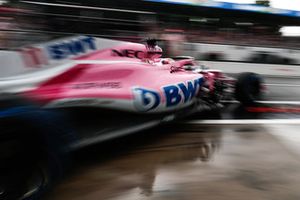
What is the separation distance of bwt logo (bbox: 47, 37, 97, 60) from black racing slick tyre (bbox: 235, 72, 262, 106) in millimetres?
3369

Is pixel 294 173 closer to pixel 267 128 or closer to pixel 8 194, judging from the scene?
pixel 267 128

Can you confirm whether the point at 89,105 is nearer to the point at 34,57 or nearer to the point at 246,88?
the point at 34,57

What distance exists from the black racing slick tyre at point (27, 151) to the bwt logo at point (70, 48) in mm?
934

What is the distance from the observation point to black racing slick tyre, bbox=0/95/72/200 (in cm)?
239

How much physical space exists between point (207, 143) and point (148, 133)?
2.46 ft

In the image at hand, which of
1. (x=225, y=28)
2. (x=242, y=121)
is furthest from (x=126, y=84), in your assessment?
(x=225, y=28)

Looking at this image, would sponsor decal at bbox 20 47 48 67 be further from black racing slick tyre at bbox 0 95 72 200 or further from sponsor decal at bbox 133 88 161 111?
sponsor decal at bbox 133 88 161 111

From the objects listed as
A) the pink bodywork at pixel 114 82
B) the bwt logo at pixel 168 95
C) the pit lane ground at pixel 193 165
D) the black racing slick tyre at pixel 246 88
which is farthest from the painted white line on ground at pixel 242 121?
the black racing slick tyre at pixel 246 88

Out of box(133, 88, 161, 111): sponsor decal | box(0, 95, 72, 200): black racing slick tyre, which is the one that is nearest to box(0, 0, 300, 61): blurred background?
box(133, 88, 161, 111): sponsor decal

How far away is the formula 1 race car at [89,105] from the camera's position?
2.45 meters

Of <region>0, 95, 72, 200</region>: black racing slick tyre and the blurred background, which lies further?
the blurred background

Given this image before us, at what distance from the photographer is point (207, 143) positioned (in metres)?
4.33

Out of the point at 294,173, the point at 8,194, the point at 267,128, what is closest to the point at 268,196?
the point at 294,173

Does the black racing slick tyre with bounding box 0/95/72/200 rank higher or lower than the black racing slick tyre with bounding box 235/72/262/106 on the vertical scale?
higher
